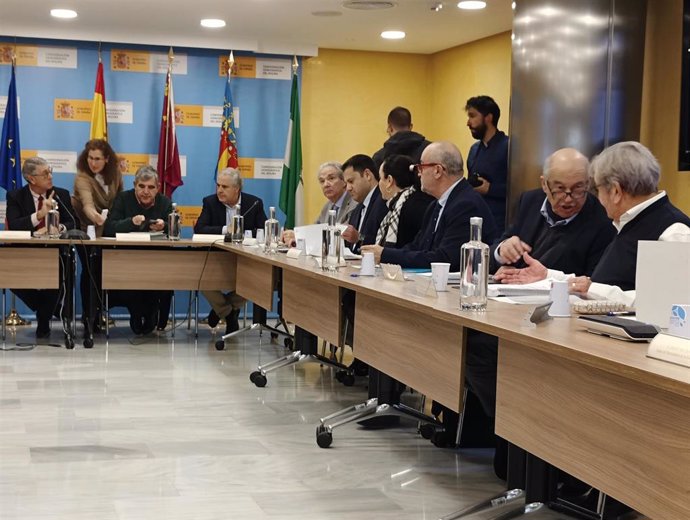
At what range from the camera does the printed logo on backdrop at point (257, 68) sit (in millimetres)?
9031

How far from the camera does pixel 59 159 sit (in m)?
8.75

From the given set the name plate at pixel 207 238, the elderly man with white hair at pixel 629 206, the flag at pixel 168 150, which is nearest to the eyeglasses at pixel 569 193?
the elderly man with white hair at pixel 629 206

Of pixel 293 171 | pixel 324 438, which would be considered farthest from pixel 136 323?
pixel 324 438

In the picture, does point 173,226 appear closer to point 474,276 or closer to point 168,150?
point 168,150

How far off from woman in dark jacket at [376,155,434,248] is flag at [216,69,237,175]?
11.2 ft

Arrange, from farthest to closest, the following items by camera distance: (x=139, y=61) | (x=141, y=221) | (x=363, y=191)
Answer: (x=139, y=61) < (x=141, y=221) < (x=363, y=191)

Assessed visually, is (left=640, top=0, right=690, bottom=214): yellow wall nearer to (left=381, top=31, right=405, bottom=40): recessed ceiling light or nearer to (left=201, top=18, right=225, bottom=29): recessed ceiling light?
(left=381, top=31, right=405, bottom=40): recessed ceiling light

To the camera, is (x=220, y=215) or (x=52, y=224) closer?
(x=52, y=224)

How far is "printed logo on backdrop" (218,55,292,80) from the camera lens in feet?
29.6

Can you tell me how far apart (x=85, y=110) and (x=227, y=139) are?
50.8 inches

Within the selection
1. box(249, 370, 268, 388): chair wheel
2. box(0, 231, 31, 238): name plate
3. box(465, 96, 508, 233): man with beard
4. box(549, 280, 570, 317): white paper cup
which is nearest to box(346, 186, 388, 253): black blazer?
box(465, 96, 508, 233): man with beard

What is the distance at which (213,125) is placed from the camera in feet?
29.7

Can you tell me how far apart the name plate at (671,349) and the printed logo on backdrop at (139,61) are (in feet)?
24.5

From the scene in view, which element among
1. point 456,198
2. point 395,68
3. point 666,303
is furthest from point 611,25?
point 395,68
